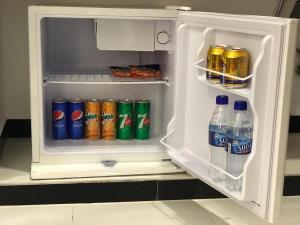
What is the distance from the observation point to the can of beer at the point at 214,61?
Result: 1.58m

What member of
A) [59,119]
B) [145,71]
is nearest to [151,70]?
[145,71]

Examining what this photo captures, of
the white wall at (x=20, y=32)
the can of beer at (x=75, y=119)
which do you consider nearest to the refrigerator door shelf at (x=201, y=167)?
the can of beer at (x=75, y=119)

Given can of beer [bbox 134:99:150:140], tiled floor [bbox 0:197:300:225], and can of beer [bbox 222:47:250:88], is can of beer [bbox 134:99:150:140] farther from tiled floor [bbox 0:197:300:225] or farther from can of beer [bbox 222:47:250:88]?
can of beer [bbox 222:47:250:88]

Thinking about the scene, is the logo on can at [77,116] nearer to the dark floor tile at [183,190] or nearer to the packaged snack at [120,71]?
the packaged snack at [120,71]

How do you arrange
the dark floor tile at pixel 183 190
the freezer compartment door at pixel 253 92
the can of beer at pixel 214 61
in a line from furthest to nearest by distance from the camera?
the dark floor tile at pixel 183 190 → the can of beer at pixel 214 61 → the freezer compartment door at pixel 253 92

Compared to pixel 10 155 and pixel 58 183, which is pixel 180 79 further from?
pixel 10 155

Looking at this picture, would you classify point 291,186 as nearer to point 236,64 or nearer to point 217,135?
point 217,135

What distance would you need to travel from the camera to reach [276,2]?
247cm

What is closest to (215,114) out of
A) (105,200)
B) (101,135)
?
(105,200)

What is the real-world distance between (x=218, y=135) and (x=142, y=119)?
0.63 m

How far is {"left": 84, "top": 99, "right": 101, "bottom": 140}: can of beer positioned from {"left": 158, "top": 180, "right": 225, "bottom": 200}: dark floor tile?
1.39ft

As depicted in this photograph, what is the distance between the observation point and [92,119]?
2205 mm

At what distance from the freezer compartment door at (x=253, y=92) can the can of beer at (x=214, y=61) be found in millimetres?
24

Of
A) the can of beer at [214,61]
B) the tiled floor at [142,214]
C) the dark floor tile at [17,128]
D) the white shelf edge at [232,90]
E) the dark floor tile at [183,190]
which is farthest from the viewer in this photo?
the dark floor tile at [17,128]
